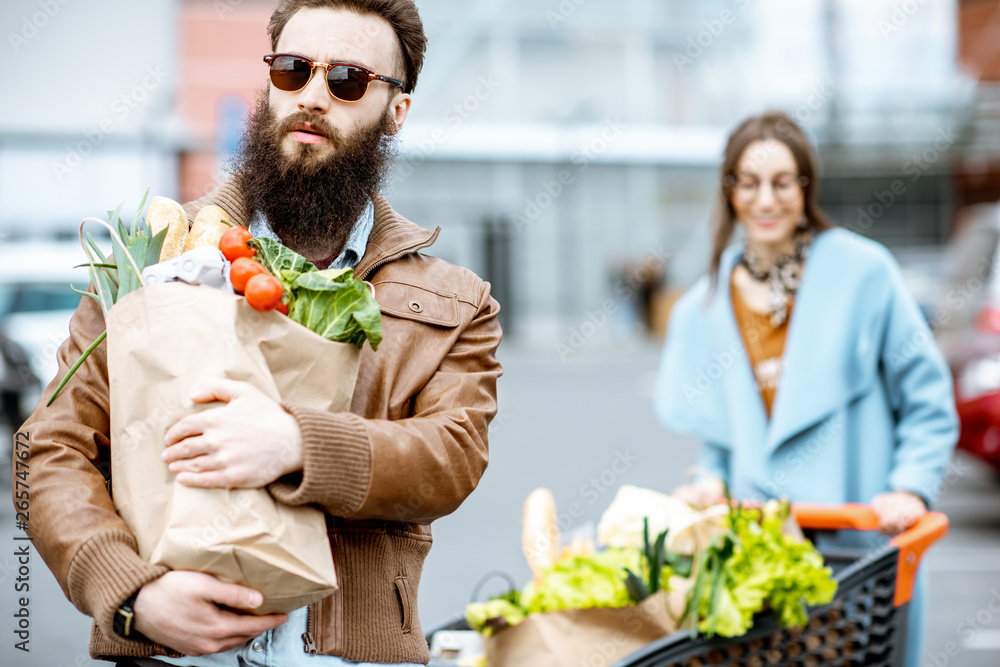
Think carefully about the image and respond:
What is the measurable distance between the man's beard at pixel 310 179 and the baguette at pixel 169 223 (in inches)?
9.0

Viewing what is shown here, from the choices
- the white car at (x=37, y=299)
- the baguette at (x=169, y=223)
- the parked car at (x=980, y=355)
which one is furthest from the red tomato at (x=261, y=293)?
the white car at (x=37, y=299)

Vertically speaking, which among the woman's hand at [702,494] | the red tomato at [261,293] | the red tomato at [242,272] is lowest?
the woman's hand at [702,494]

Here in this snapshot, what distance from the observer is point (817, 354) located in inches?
124

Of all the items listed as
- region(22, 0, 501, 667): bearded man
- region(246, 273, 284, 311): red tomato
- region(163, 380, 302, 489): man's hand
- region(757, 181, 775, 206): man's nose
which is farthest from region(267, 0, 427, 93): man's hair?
region(757, 181, 775, 206): man's nose

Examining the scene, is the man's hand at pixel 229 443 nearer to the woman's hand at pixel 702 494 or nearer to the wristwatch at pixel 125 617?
the wristwatch at pixel 125 617

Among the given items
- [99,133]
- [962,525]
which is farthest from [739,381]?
[99,133]

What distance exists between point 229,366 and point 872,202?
98.5ft

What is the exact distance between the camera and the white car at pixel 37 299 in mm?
9594

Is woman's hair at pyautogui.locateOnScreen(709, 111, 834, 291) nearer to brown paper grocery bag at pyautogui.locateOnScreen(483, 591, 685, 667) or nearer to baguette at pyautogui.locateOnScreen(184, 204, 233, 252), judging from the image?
brown paper grocery bag at pyautogui.locateOnScreen(483, 591, 685, 667)

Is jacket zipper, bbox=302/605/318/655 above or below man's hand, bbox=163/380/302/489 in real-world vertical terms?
below

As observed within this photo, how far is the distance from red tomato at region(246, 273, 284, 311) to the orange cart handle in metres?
1.89

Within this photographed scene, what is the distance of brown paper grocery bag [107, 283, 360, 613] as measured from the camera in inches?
60.6

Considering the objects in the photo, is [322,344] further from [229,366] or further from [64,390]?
[64,390]

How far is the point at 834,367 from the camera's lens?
10.3 feet
